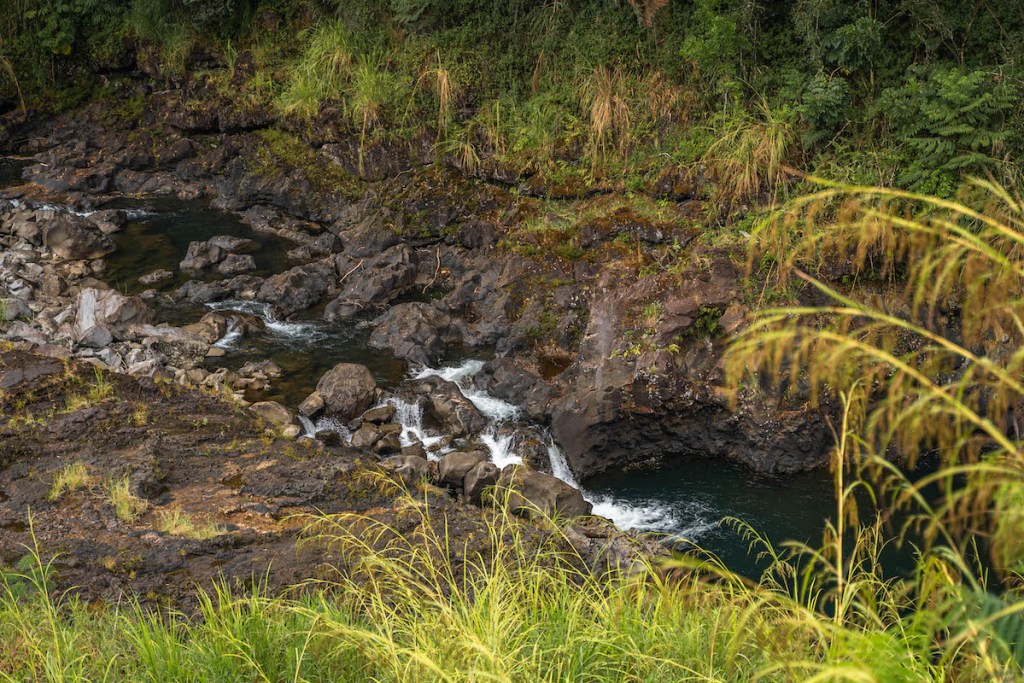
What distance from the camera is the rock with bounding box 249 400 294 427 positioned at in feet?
26.5

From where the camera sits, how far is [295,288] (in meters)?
10.8

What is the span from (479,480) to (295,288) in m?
4.69

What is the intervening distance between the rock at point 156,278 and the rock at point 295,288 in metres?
1.36

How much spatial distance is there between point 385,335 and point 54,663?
667 centimetres

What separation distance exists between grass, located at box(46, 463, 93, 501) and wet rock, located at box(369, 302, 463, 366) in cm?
383

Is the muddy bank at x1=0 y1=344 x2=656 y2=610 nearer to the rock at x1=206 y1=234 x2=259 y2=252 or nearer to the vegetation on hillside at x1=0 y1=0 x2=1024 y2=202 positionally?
the rock at x1=206 y1=234 x2=259 y2=252

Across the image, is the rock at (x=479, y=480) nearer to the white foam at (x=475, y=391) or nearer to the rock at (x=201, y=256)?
the white foam at (x=475, y=391)

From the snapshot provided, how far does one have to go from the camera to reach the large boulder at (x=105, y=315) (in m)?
9.29

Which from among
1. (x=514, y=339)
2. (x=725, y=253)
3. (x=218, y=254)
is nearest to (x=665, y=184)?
(x=725, y=253)

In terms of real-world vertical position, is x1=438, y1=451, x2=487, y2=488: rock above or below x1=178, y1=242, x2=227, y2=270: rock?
below

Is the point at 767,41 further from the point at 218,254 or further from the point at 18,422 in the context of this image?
the point at 18,422

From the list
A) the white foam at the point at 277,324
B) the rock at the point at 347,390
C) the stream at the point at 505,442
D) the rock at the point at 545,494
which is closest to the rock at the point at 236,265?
the stream at the point at 505,442

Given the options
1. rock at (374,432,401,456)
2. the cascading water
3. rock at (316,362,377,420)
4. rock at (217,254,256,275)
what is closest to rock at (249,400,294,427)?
rock at (316,362,377,420)

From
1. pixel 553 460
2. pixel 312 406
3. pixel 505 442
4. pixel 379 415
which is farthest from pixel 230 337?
pixel 553 460
